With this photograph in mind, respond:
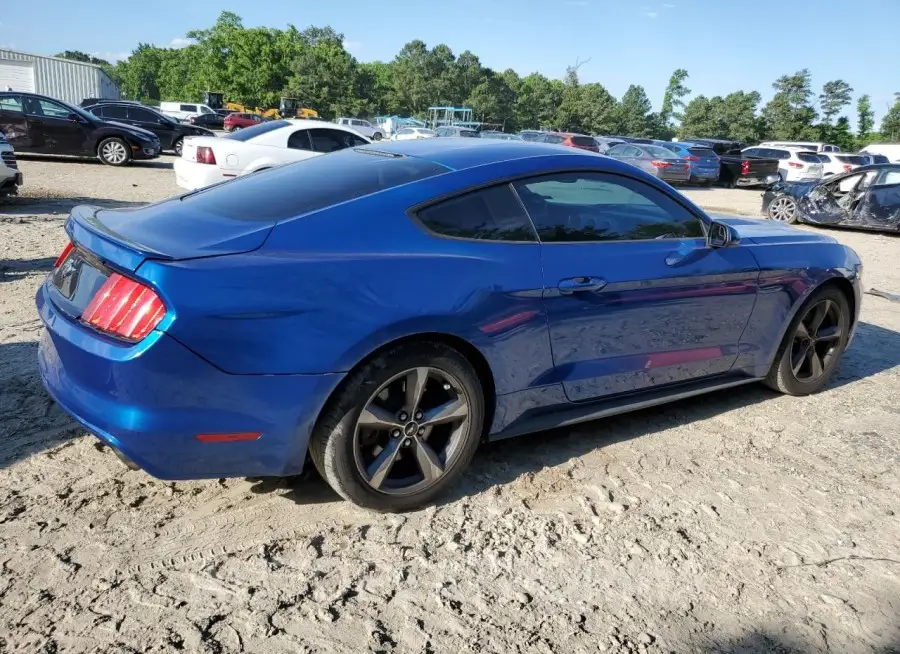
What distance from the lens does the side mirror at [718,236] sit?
3.68m

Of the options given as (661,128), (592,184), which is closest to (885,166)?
(592,184)

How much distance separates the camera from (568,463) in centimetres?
340

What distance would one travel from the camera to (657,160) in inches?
850

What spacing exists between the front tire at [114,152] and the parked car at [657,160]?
44.4 feet

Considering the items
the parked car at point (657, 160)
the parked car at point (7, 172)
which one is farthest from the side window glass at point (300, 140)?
the parked car at point (657, 160)

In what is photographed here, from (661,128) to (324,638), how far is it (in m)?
98.6

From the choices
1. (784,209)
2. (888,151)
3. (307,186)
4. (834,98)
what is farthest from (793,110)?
(307,186)

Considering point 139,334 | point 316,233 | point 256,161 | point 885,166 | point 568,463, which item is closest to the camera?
point 139,334

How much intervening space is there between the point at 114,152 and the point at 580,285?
1691 cm

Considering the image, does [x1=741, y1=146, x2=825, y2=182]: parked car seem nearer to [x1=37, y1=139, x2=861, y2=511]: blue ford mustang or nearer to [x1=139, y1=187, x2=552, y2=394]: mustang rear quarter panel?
[x1=37, y1=139, x2=861, y2=511]: blue ford mustang

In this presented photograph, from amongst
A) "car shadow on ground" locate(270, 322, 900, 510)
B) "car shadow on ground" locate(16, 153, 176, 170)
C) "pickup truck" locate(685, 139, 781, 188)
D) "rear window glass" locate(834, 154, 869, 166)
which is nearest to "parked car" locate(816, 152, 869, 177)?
"rear window glass" locate(834, 154, 869, 166)

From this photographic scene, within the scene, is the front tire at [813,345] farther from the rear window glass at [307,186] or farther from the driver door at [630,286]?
the rear window glass at [307,186]

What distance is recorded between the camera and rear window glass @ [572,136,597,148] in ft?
77.6

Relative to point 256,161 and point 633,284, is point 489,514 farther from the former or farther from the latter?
point 256,161
